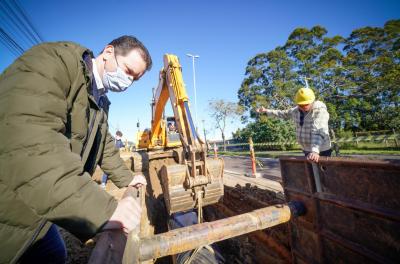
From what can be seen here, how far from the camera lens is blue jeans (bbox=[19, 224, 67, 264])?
1450 mm

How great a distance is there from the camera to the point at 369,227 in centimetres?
155

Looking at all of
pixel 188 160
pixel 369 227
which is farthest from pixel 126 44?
pixel 188 160

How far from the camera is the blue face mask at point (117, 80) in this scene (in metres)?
1.78

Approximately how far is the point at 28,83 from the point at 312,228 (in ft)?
8.20

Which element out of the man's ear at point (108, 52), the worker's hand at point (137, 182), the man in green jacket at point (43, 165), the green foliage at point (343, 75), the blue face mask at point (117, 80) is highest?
the green foliage at point (343, 75)

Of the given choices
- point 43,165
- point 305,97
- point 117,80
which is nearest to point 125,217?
point 43,165

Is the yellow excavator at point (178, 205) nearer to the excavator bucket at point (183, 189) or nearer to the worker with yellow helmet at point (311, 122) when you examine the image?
the excavator bucket at point (183, 189)

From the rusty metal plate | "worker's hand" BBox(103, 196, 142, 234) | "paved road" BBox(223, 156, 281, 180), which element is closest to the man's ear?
"worker's hand" BBox(103, 196, 142, 234)

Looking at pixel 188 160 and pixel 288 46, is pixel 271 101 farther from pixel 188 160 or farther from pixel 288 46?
pixel 188 160

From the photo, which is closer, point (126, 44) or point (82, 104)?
point (82, 104)

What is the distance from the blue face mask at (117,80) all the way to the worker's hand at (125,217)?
125cm

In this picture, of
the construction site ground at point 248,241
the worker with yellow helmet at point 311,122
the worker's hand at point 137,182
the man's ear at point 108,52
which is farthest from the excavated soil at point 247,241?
the man's ear at point 108,52

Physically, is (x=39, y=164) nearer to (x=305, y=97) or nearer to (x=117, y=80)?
(x=117, y=80)

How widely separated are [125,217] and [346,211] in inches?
71.6
